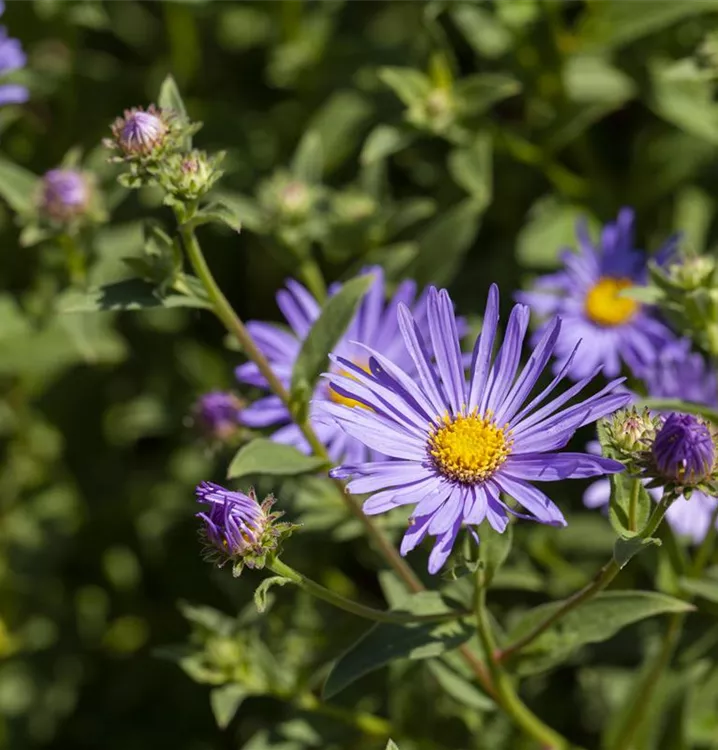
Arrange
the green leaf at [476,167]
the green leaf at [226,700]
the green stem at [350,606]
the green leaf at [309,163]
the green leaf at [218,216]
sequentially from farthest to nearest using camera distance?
the green leaf at [309,163] < the green leaf at [476,167] < the green leaf at [226,700] < the green leaf at [218,216] < the green stem at [350,606]

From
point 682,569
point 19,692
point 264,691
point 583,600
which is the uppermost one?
point 583,600

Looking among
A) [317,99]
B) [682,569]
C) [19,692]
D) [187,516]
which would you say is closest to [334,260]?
[317,99]

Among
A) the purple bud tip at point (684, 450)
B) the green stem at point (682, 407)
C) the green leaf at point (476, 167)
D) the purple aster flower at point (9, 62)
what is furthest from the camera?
the green leaf at point (476, 167)

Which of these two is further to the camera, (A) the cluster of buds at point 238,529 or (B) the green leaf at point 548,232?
(B) the green leaf at point 548,232

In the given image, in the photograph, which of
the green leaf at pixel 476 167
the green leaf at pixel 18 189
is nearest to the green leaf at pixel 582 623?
the green leaf at pixel 476 167

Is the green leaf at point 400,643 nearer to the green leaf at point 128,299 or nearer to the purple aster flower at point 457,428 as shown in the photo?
the purple aster flower at point 457,428

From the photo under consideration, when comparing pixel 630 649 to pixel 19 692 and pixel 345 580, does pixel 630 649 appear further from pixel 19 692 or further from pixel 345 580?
pixel 19 692

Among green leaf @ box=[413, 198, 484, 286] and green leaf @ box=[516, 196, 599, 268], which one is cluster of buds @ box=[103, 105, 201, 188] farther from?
green leaf @ box=[516, 196, 599, 268]
